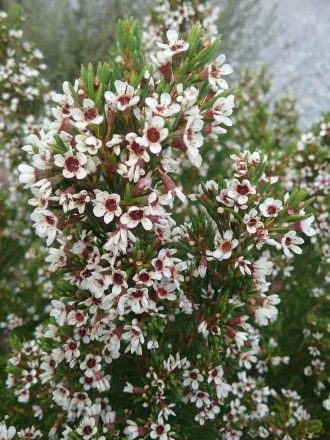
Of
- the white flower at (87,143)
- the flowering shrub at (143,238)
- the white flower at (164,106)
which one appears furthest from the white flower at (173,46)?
the white flower at (87,143)

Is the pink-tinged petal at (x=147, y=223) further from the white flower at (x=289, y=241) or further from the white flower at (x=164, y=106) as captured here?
the white flower at (x=289, y=241)

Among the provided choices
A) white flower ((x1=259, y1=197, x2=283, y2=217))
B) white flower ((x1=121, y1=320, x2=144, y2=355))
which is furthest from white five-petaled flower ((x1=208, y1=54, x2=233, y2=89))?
white flower ((x1=121, y1=320, x2=144, y2=355))

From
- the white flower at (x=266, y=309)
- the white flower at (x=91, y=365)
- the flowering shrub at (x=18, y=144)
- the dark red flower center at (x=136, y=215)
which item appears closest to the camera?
the dark red flower center at (x=136, y=215)

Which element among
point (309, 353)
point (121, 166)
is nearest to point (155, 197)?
point (121, 166)

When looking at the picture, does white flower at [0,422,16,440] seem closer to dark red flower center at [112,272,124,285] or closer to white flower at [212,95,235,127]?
dark red flower center at [112,272,124,285]

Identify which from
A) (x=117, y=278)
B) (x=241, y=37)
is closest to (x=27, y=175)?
(x=117, y=278)

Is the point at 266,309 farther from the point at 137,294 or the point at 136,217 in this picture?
the point at 136,217
